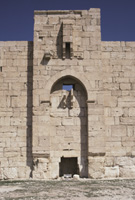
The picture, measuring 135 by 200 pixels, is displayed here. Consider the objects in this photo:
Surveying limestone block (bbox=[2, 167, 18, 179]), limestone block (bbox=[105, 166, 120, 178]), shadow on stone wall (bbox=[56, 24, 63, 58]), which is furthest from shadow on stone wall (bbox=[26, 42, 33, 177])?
limestone block (bbox=[105, 166, 120, 178])

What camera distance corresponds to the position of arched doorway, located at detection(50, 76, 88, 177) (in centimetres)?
1174

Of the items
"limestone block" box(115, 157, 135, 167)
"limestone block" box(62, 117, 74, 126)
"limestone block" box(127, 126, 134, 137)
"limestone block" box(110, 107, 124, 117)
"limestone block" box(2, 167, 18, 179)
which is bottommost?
"limestone block" box(2, 167, 18, 179)

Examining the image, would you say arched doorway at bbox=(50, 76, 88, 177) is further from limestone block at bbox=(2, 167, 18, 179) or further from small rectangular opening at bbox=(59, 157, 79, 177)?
limestone block at bbox=(2, 167, 18, 179)

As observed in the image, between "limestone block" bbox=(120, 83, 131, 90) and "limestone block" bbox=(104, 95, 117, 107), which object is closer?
"limestone block" bbox=(104, 95, 117, 107)

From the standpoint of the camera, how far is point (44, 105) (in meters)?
11.9

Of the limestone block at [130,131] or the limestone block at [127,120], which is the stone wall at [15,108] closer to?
the limestone block at [127,120]

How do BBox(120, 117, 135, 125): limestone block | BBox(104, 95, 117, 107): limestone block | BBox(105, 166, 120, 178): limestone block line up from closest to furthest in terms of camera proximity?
BBox(105, 166, 120, 178): limestone block < BBox(120, 117, 135, 125): limestone block < BBox(104, 95, 117, 107): limestone block

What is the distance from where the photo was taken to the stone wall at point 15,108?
38.5 ft

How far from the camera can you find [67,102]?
12266mm

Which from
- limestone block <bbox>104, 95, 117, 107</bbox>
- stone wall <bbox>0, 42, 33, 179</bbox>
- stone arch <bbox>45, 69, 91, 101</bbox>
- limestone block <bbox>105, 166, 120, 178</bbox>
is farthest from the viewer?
limestone block <bbox>104, 95, 117, 107</bbox>

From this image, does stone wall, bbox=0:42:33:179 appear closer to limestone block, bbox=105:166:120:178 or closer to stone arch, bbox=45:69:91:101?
stone arch, bbox=45:69:91:101

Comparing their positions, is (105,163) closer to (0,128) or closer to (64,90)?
(64,90)

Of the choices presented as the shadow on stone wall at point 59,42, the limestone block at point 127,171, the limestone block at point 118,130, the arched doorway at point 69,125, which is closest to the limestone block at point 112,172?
the limestone block at point 127,171

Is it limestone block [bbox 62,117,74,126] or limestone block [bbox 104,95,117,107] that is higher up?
limestone block [bbox 104,95,117,107]
